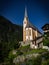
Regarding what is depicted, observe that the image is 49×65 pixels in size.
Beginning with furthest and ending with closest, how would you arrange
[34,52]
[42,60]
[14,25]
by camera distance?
[14,25] < [34,52] < [42,60]

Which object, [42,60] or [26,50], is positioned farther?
[26,50]

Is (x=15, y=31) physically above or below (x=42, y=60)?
above

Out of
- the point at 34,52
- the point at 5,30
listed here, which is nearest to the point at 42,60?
the point at 34,52

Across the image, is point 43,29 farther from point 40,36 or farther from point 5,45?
point 5,45

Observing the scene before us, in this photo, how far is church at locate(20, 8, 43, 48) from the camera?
10.3 m

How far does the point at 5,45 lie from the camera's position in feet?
31.8

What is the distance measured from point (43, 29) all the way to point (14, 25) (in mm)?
946

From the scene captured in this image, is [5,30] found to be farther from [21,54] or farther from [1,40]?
[21,54]

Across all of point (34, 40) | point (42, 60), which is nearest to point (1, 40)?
point (34, 40)

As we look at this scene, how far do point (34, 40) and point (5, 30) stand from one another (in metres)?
0.98

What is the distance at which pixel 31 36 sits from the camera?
10.6 metres

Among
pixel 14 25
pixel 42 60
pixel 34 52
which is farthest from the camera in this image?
pixel 14 25

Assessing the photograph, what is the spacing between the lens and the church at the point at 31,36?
10.3 m

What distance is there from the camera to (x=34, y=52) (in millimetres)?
9289
